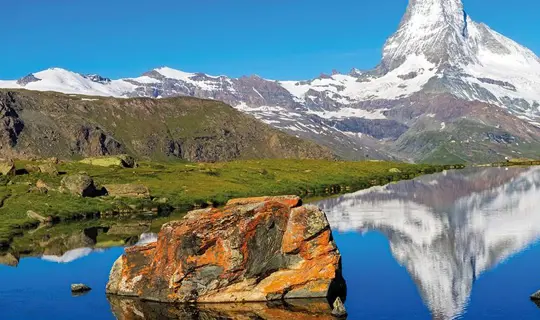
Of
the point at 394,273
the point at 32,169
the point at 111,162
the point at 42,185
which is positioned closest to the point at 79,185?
the point at 42,185

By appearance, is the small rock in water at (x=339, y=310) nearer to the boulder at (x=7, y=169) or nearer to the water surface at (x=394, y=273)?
the water surface at (x=394, y=273)

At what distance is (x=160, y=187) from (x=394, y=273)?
276 feet

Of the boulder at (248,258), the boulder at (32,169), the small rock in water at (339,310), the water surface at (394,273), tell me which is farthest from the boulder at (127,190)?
the small rock in water at (339,310)

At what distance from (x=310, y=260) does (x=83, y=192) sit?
77171 mm

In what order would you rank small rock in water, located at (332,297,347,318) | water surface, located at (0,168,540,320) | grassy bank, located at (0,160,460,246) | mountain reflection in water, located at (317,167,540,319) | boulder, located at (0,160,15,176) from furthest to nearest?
boulder, located at (0,160,15,176), grassy bank, located at (0,160,460,246), mountain reflection in water, located at (317,167,540,319), water surface, located at (0,168,540,320), small rock in water, located at (332,297,347,318)

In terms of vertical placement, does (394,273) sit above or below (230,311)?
above

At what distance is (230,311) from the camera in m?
49.6

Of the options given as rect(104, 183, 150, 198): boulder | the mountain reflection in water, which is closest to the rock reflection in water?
the mountain reflection in water

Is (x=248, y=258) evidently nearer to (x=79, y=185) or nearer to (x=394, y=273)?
(x=394, y=273)

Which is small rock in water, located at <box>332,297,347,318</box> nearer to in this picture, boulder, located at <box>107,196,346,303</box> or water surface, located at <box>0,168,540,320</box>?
water surface, located at <box>0,168,540,320</box>

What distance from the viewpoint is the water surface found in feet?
161

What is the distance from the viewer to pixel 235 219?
52875 millimetres

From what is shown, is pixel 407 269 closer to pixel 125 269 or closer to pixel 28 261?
pixel 125 269

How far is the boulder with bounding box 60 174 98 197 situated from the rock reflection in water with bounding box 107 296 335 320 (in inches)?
2784
